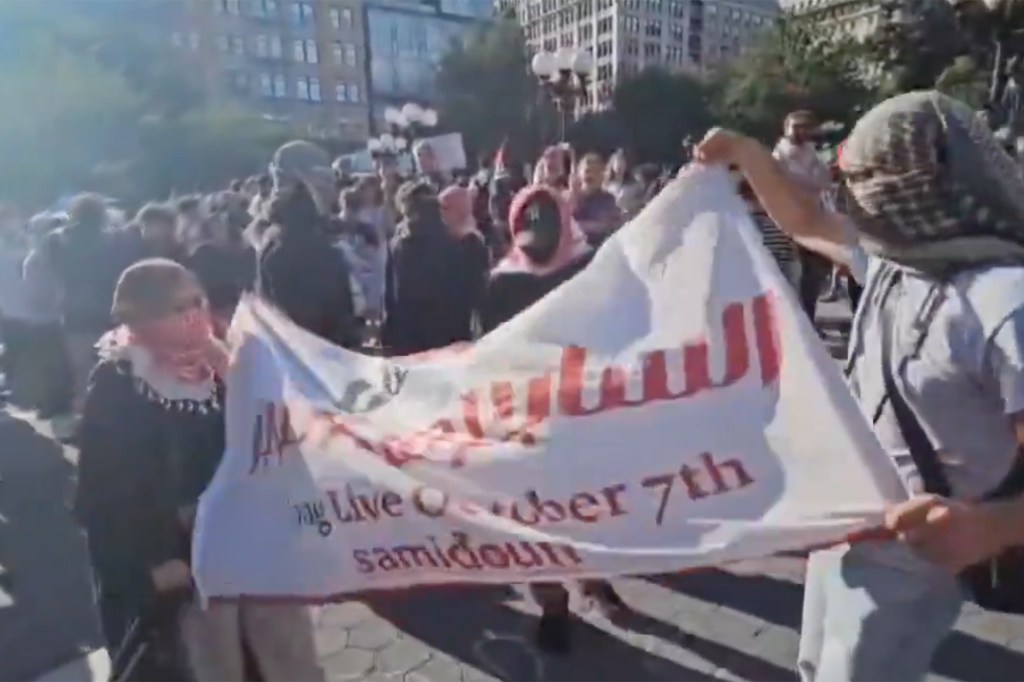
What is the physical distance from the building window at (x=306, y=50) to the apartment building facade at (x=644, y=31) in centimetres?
130

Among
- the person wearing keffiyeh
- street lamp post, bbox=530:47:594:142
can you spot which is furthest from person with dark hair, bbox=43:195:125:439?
the person wearing keffiyeh

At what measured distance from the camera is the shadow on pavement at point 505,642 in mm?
3096

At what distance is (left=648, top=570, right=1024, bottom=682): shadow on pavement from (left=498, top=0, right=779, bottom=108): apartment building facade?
2.82 metres

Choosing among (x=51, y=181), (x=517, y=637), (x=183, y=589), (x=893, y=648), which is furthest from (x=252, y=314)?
(x=51, y=181)

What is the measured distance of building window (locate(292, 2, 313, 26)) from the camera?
6.00 m

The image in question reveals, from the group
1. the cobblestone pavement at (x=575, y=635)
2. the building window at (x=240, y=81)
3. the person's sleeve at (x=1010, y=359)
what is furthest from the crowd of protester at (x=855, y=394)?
the building window at (x=240, y=81)

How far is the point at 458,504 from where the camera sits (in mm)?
2164

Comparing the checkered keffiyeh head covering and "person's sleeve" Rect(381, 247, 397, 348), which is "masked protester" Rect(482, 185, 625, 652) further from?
the checkered keffiyeh head covering

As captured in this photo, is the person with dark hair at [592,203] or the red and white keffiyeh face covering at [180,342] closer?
the red and white keffiyeh face covering at [180,342]

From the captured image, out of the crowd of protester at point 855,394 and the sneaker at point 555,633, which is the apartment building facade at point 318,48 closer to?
the crowd of protester at point 855,394

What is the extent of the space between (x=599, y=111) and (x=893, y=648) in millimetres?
4666

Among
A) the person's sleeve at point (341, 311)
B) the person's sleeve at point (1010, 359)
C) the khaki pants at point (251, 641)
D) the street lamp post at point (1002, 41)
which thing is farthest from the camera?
the street lamp post at point (1002, 41)

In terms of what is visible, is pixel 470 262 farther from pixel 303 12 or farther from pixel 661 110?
pixel 303 12

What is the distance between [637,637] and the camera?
130 inches
